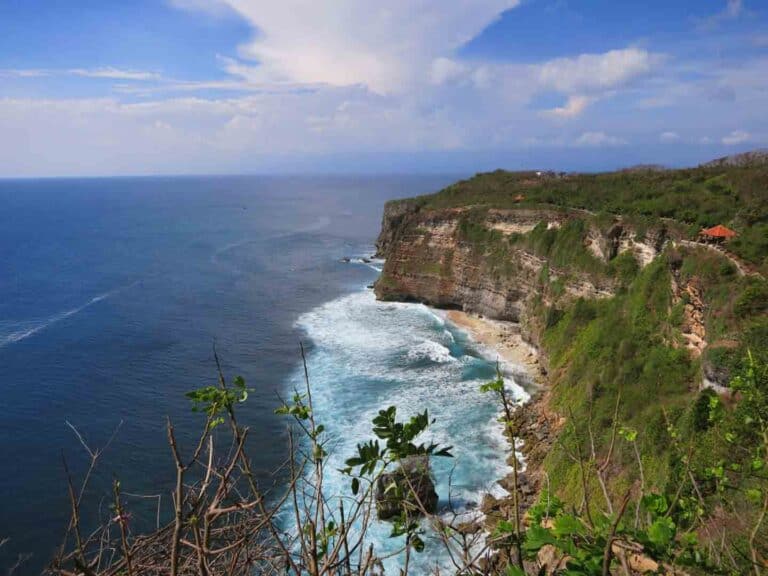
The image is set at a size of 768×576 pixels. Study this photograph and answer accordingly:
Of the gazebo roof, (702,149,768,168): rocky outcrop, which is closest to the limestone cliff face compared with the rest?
the gazebo roof

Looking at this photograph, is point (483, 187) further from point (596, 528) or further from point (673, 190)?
point (596, 528)

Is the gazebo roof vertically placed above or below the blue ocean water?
above

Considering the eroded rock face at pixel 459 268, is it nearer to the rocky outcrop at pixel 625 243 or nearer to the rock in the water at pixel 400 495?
the rocky outcrop at pixel 625 243

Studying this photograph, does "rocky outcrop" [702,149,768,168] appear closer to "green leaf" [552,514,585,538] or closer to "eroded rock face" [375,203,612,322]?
"eroded rock face" [375,203,612,322]

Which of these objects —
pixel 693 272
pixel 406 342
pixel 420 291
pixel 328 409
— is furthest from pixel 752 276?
pixel 420 291

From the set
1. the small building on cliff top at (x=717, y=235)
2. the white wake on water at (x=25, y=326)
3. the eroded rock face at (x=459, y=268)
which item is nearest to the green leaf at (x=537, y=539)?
the small building on cliff top at (x=717, y=235)
